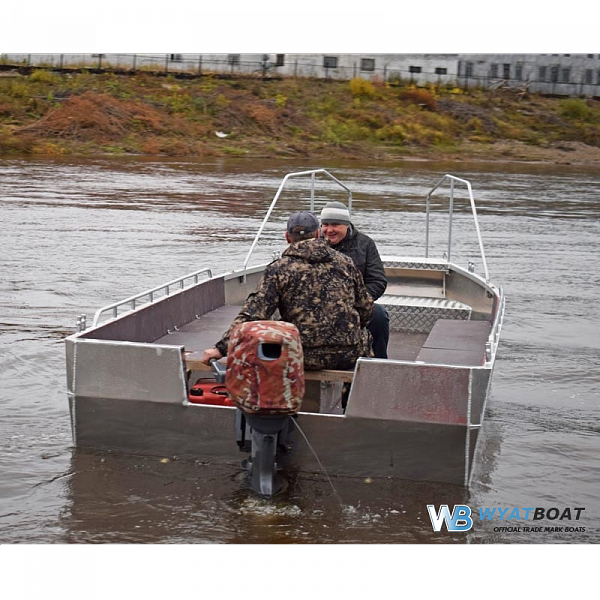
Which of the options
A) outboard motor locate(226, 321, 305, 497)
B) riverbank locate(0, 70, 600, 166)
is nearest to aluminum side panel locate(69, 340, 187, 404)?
outboard motor locate(226, 321, 305, 497)

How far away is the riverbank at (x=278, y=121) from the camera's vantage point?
3431cm

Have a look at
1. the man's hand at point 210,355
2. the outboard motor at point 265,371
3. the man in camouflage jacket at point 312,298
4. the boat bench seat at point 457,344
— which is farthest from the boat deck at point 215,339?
the outboard motor at point 265,371

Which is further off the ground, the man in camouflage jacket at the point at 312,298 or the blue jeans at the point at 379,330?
the man in camouflage jacket at the point at 312,298

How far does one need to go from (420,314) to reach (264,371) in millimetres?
4244

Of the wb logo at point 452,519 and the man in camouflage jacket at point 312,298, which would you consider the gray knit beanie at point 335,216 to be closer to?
the man in camouflage jacket at point 312,298

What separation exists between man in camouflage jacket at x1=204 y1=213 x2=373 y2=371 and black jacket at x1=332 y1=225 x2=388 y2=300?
0.83 metres

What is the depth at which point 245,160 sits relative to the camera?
3381 centimetres

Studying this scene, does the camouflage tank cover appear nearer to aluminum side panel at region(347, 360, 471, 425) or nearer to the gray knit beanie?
aluminum side panel at region(347, 360, 471, 425)

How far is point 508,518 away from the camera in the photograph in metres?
5.52

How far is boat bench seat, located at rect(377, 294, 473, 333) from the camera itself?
8.95 m

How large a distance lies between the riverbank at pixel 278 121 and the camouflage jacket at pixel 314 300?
27644 millimetres

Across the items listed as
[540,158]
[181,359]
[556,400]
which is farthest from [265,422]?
[540,158]

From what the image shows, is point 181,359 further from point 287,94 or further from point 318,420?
point 287,94

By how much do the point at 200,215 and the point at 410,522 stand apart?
1592 centimetres
